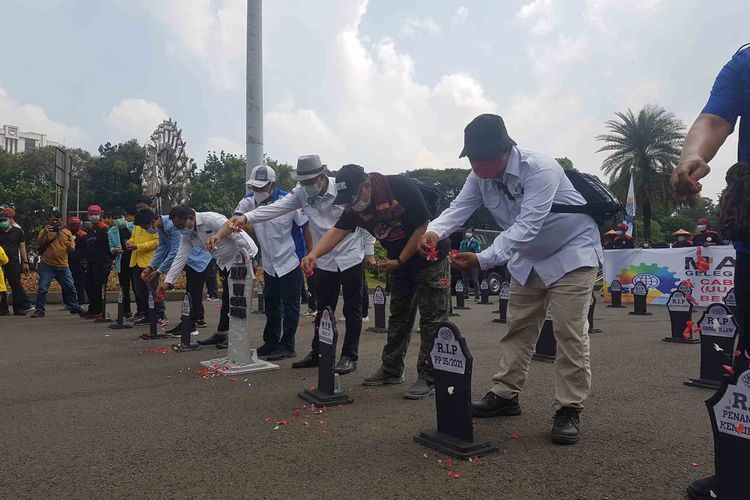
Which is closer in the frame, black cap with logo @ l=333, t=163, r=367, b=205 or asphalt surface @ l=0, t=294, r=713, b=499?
asphalt surface @ l=0, t=294, r=713, b=499

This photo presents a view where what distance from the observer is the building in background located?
13462 cm

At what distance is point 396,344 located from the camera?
5109 millimetres

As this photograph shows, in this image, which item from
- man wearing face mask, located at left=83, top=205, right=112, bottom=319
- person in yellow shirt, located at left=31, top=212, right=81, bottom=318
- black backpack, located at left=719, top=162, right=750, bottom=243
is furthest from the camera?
person in yellow shirt, located at left=31, top=212, right=81, bottom=318

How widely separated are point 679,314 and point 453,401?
208 inches

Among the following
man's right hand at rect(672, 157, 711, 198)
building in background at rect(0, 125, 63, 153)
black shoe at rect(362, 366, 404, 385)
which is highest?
building in background at rect(0, 125, 63, 153)

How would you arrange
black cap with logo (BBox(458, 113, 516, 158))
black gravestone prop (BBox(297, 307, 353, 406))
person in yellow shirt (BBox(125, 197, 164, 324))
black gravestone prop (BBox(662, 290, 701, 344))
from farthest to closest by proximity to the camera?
Result: 1. person in yellow shirt (BBox(125, 197, 164, 324))
2. black gravestone prop (BBox(662, 290, 701, 344))
3. black gravestone prop (BBox(297, 307, 353, 406))
4. black cap with logo (BBox(458, 113, 516, 158))

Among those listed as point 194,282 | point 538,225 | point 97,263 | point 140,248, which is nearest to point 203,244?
point 194,282

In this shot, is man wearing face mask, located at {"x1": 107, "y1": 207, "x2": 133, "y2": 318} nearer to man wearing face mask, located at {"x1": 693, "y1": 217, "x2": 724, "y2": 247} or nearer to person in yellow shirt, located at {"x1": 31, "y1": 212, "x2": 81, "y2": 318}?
person in yellow shirt, located at {"x1": 31, "y1": 212, "x2": 81, "y2": 318}

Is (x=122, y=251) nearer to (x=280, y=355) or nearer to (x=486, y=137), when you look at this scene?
(x=280, y=355)

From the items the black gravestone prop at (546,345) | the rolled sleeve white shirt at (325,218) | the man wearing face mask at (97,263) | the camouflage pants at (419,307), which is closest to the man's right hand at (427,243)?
the camouflage pants at (419,307)

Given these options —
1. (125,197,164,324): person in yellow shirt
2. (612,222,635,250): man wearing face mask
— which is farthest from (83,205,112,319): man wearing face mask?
(612,222,635,250): man wearing face mask

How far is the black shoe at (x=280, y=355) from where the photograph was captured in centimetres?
645

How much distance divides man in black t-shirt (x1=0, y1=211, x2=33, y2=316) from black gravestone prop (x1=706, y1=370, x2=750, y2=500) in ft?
41.3

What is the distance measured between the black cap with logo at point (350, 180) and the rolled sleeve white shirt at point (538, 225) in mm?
985
